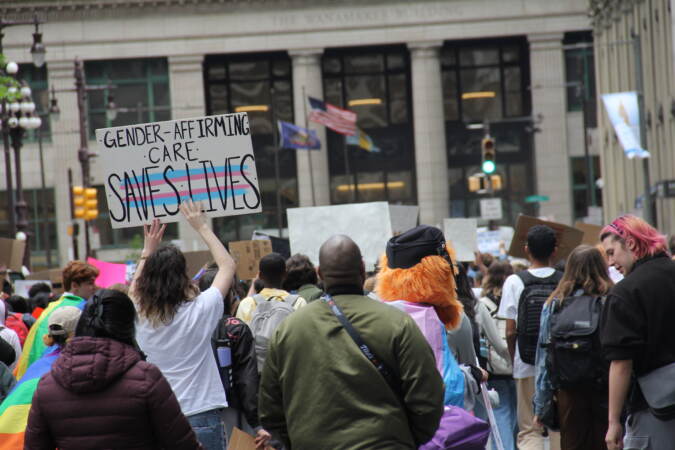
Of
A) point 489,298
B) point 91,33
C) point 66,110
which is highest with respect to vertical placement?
point 91,33

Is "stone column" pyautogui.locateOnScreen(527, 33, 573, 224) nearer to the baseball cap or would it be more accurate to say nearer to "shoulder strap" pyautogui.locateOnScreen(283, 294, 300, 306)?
"shoulder strap" pyautogui.locateOnScreen(283, 294, 300, 306)

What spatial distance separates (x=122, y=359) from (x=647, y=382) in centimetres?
273

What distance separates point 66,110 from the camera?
59.7 meters

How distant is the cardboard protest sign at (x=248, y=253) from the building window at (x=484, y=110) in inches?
1965

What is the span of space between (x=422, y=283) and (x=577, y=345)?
2136mm

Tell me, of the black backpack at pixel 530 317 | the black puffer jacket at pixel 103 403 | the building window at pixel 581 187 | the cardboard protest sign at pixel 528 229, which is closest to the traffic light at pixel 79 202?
the cardboard protest sign at pixel 528 229

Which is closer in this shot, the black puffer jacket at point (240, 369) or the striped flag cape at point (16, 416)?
the striped flag cape at point (16, 416)

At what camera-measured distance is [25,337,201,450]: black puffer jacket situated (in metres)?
5.12

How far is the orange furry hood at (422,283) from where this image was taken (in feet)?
20.6

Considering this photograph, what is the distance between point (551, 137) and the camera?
61.5 meters

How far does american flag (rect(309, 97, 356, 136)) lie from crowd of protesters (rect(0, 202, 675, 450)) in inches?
1495

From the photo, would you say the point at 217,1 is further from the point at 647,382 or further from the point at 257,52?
the point at 647,382

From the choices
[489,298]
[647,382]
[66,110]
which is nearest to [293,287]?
[489,298]

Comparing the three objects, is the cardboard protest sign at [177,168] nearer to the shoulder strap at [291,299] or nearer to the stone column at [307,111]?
the shoulder strap at [291,299]
